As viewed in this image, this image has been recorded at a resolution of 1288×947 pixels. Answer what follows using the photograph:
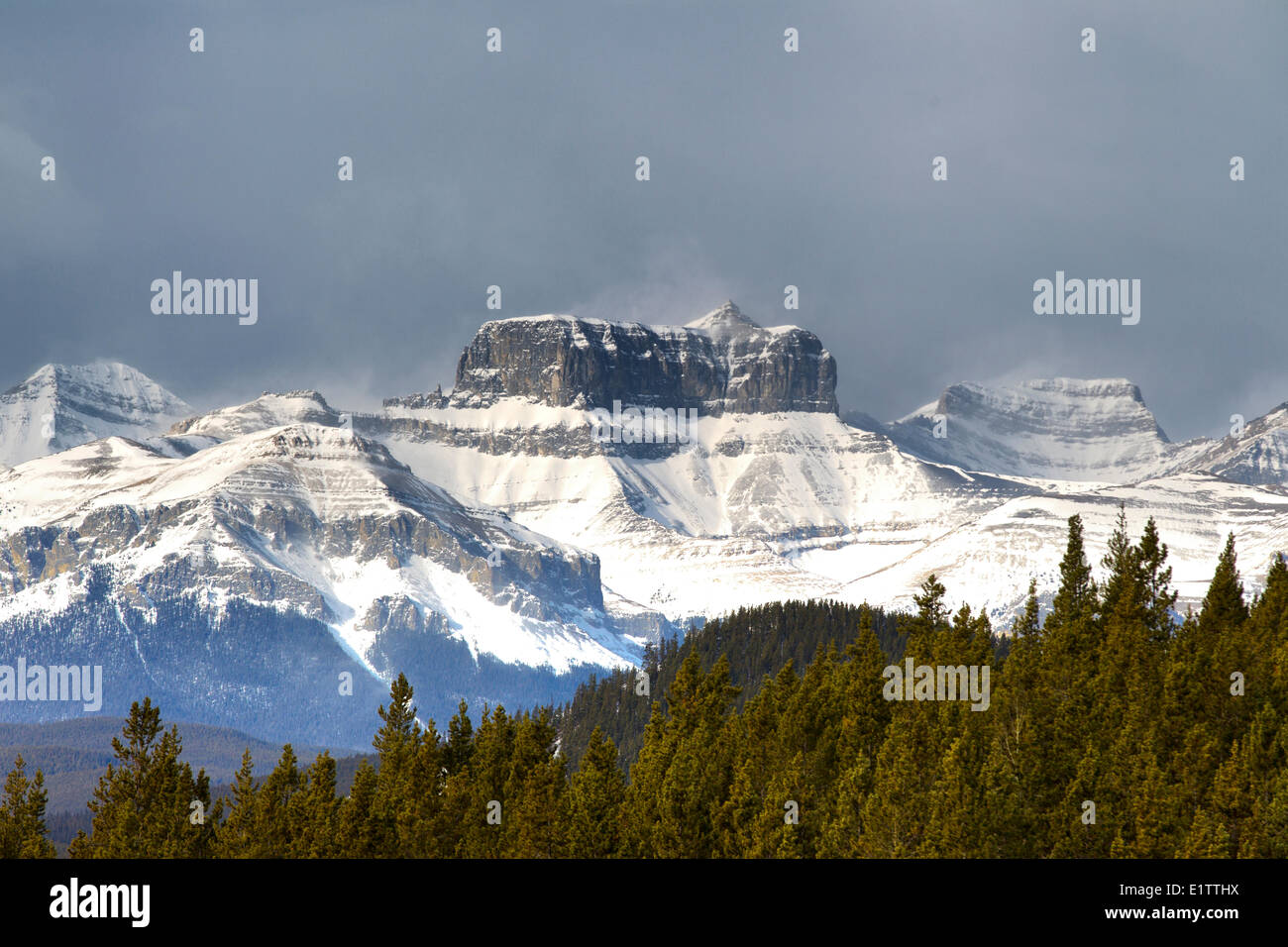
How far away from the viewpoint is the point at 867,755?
98688 millimetres

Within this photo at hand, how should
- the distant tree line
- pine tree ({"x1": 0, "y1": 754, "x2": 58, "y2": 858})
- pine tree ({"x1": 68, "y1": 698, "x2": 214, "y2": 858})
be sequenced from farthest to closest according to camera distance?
pine tree ({"x1": 68, "y1": 698, "x2": 214, "y2": 858}) → pine tree ({"x1": 0, "y1": 754, "x2": 58, "y2": 858}) → the distant tree line

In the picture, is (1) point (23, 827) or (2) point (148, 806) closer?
(1) point (23, 827)

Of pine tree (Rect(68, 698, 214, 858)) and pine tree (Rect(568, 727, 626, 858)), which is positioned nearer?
pine tree (Rect(568, 727, 626, 858))

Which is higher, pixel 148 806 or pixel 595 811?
pixel 595 811

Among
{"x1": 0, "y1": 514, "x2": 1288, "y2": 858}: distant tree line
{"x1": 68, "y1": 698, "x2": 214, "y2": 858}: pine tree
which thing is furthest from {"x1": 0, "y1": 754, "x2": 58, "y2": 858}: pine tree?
{"x1": 68, "y1": 698, "x2": 214, "y2": 858}: pine tree

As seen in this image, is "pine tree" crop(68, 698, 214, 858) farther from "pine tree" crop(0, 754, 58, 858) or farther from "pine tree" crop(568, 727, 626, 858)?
"pine tree" crop(568, 727, 626, 858)

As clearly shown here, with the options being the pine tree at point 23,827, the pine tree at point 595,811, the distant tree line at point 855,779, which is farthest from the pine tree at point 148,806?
the pine tree at point 595,811

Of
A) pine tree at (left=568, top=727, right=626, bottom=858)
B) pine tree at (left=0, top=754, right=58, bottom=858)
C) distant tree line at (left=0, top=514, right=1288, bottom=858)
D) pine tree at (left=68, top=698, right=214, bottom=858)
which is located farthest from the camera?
pine tree at (left=68, top=698, right=214, bottom=858)

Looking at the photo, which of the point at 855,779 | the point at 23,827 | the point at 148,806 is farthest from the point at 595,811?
the point at 23,827

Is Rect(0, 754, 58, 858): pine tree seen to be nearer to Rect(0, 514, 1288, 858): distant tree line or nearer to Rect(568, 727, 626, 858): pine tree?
Rect(0, 514, 1288, 858): distant tree line

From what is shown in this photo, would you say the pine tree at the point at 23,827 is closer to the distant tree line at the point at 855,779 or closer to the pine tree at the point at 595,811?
the distant tree line at the point at 855,779

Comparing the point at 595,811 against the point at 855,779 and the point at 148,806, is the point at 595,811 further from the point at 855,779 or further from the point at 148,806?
the point at 148,806
